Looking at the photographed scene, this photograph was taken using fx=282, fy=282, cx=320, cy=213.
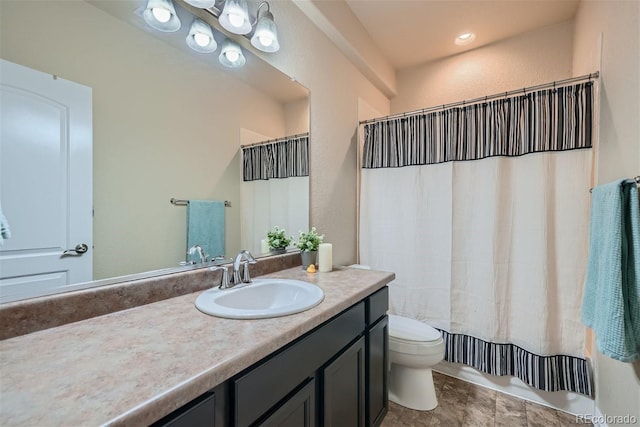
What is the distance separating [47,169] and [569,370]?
8.64 ft

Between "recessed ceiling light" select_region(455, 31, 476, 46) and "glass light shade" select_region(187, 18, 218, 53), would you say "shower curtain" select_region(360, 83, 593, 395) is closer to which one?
"recessed ceiling light" select_region(455, 31, 476, 46)

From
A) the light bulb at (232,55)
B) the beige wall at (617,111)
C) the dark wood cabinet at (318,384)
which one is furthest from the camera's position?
the light bulb at (232,55)

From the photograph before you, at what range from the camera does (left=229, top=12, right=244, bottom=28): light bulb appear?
4.22 feet

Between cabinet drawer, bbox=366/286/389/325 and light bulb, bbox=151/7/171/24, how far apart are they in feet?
4.74

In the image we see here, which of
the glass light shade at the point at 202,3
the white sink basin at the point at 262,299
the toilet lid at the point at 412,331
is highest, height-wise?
the glass light shade at the point at 202,3

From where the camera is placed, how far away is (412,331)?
69.1 inches

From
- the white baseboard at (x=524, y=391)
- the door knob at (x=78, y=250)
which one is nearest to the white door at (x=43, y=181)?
the door knob at (x=78, y=250)

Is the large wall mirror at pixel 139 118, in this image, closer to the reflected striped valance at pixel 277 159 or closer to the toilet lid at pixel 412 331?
the reflected striped valance at pixel 277 159

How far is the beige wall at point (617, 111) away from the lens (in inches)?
44.6

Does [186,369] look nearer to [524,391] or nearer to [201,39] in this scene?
[201,39]

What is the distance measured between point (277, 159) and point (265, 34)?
2.08 ft

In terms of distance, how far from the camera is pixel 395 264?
7.34 ft

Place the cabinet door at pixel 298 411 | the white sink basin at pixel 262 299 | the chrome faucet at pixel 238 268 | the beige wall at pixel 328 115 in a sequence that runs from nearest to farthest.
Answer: the cabinet door at pixel 298 411 → the white sink basin at pixel 262 299 → the chrome faucet at pixel 238 268 → the beige wall at pixel 328 115

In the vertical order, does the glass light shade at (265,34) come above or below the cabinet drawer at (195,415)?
above
